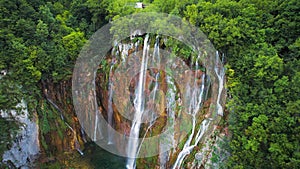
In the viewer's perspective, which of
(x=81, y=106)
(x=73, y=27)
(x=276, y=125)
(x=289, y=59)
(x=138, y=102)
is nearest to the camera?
(x=276, y=125)

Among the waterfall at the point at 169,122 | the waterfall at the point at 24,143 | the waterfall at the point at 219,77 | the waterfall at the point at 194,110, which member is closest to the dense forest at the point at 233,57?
the waterfall at the point at 219,77

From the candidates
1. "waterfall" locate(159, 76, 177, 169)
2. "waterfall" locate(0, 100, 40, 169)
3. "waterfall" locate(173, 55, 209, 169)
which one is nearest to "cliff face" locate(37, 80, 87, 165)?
"waterfall" locate(0, 100, 40, 169)

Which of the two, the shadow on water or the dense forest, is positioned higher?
the dense forest

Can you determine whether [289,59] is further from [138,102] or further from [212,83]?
[138,102]

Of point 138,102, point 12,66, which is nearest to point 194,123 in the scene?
point 138,102

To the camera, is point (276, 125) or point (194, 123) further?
point (194, 123)

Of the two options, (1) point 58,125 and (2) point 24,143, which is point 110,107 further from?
(2) point 24,143

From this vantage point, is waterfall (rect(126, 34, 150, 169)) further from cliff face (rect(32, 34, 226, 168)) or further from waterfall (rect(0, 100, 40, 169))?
waterfall (rect(0, 100, 40, 169))
